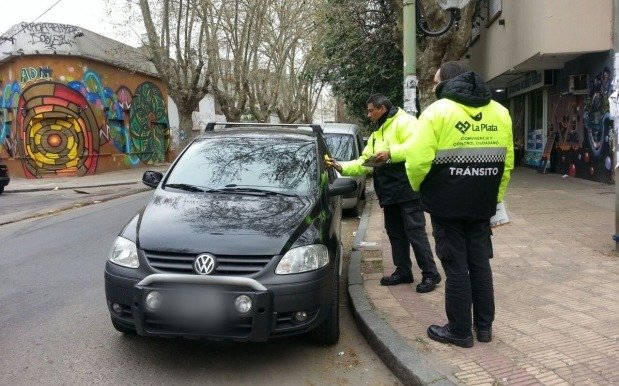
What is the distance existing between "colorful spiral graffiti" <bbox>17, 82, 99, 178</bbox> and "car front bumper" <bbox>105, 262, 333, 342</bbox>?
68.8 ft

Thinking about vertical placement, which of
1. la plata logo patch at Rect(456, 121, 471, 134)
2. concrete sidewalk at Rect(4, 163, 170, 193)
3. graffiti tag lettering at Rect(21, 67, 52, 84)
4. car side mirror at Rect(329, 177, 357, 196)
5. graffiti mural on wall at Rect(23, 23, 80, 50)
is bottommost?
concrete sidewalk at Rect(4, 163, 170, 193)

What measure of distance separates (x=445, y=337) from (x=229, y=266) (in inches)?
63.4

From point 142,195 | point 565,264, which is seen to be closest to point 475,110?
point 565,264

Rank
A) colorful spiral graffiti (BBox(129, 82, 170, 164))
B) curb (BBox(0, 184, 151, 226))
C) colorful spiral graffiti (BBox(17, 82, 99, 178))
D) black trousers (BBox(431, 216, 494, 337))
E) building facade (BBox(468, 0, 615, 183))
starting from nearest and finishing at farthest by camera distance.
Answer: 1. black trousers (BBox(431, 216, 494, 337))
2. building facade (BBox(468, 0, 615, 183))
3. curb (BBox(0, 184, 151, 226))
4. colorful spiral graffiti (BBox(17, 82, 99, 178))
5. colorful spiral graffiti (BBox(129, 82, 170, 164))

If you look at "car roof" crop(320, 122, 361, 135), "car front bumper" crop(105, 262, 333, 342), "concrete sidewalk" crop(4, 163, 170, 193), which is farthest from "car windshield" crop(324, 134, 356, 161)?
"concrete sidewalk" crop(4, 163, 170, 193)

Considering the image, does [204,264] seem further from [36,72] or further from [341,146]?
[36,72]

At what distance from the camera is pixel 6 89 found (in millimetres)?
22797

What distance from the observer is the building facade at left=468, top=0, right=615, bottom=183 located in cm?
1124

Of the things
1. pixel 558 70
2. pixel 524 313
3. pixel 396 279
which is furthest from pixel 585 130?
pixel 524 313

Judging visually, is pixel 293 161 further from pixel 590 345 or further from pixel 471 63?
pixel 471 63

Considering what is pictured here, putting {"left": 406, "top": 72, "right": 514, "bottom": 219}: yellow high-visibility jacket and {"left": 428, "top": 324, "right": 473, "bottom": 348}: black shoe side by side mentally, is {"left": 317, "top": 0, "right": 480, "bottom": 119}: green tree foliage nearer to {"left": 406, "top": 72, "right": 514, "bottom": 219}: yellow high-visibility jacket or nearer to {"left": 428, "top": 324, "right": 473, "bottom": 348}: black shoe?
{"left": 406, "top": 72, "right": 514, "bottom": 219}: yellow high-visibility jacket

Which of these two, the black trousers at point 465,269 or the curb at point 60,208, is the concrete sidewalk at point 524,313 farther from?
the curb at point 60,208

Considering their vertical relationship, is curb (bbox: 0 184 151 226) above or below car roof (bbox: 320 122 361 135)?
below

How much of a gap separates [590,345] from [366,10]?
15.2 metres
